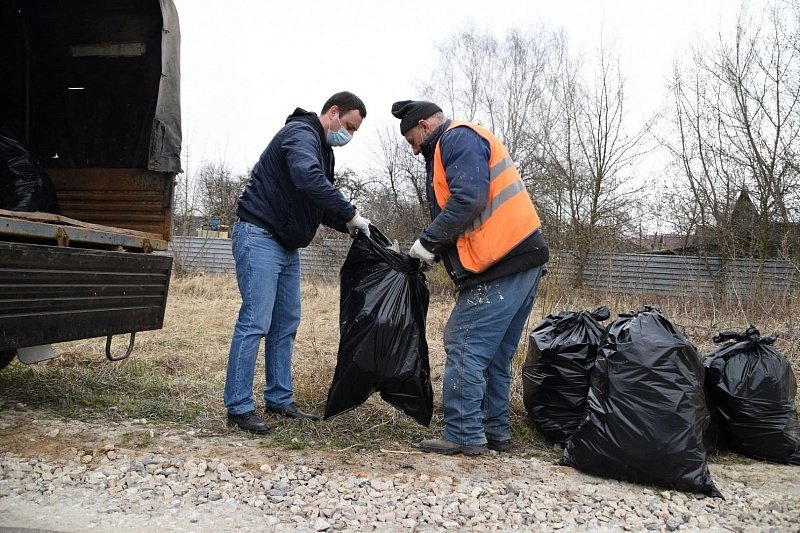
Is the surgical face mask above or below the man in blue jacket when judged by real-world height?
above

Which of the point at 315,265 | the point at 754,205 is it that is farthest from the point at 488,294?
the point at 754,205

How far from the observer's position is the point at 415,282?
3.18 metres

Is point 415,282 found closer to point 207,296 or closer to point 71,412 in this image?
point 71,412

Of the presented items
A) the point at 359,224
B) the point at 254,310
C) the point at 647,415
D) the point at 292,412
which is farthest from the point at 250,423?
the point at 647,415

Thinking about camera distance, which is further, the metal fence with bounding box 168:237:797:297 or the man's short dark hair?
the metal fence with bounding box 168:237:797:297

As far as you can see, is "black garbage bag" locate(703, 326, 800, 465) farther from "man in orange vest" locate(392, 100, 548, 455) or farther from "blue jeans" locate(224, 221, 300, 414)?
"blue jeans" locate(224, 221, 300, 414)

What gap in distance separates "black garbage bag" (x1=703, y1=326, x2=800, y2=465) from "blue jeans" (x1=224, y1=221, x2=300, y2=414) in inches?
90.3

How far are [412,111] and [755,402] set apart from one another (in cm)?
224

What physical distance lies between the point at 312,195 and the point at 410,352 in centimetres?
94

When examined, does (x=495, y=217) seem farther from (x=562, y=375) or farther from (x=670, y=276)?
(x=670, y=276)

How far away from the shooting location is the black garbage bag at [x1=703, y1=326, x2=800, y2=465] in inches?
120

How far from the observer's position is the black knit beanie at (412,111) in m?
3.15

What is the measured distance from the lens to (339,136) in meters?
3.47

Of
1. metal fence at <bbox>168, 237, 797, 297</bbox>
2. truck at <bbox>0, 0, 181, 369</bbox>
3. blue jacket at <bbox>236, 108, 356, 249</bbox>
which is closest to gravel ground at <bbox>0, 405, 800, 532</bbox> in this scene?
truck at <bbox>0, 0, 181, 369</bbox>
